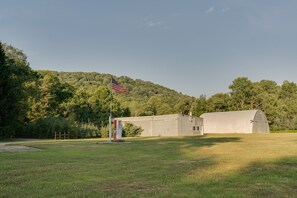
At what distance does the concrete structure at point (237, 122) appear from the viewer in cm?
5481

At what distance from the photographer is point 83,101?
2190 inches

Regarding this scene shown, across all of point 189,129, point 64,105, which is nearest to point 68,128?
point 64,105

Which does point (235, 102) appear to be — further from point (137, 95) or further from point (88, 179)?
point (88, 179)

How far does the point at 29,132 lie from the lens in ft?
129

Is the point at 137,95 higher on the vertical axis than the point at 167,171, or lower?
higher

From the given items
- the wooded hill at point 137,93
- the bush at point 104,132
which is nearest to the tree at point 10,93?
the bush at point 104,132

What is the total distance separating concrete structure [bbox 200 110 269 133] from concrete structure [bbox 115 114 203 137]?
1171cm

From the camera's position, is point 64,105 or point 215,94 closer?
point 64,105

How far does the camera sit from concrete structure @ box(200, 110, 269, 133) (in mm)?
54812

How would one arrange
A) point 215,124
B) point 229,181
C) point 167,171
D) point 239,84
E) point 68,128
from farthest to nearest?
point 239,84, point 215,124, point 68,128, point 167,171, point 229,181

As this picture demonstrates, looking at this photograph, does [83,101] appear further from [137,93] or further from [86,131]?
[137,93]

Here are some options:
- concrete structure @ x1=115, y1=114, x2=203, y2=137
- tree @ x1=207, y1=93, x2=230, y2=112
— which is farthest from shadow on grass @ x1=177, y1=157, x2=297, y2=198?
tree @ x1=207, y1=93, x2=230, y2=112

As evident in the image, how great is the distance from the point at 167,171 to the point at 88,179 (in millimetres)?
2280

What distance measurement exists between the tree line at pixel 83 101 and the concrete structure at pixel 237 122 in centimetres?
1308
